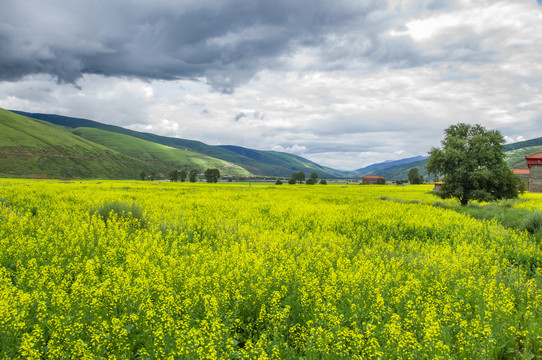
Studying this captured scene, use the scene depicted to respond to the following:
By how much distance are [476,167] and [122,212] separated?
2916 cm

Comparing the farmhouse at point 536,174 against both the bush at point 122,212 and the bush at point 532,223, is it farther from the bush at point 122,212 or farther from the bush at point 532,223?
the bush at point 122,212

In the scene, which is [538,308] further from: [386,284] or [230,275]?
[230,275]

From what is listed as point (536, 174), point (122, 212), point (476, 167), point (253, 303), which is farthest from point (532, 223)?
point (536, 174)

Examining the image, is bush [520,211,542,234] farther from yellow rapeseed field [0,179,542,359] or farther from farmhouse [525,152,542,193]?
farmhouse [525,152,542,193]

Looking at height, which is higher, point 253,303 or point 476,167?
point 476,167

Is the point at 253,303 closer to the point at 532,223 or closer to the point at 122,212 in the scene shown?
the point at 122,212

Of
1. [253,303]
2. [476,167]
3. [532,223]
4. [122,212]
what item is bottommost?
[253,303]

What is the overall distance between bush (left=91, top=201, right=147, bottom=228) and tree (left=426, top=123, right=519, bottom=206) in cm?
2606

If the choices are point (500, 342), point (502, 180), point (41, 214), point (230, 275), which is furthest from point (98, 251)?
point (502, 180)

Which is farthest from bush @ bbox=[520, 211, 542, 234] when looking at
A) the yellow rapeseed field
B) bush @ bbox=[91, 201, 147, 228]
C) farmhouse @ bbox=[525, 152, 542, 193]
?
farmhouse @ bbox=[525, 152, 542, 193]

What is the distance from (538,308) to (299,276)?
505 centimetres

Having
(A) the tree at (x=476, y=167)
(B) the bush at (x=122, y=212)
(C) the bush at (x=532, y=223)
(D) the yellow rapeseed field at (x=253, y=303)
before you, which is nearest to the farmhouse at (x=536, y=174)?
(A) the tree at (x=476, y=167)

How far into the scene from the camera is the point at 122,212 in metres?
13.7

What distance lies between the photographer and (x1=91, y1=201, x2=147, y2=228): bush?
13574mm
